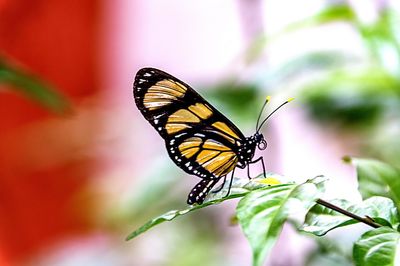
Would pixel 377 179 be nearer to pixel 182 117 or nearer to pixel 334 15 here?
pixel 182 117

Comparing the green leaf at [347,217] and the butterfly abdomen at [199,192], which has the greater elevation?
the butterfly abdomen at [199,192]

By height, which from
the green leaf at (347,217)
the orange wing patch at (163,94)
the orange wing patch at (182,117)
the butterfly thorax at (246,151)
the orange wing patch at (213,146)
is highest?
the orange wing patch at (163,94)

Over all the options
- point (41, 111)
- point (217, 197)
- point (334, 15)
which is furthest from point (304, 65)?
point (41, 111)

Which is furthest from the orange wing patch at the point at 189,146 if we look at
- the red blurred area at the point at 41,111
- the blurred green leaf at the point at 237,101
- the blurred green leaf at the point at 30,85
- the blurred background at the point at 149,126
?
the red blurred area at the point at 41,111

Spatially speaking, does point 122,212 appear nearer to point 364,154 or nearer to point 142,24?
point 364,154

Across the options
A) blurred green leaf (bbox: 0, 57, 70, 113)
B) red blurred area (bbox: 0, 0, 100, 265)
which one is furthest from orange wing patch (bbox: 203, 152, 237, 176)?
red blurred area (bbox: 0, 0, 100, 265)

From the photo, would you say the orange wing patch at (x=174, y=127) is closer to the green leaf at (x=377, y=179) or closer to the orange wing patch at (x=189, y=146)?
the orange wing patch at (x=189, y=146)

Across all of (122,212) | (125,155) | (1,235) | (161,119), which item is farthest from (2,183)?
(161,119)
